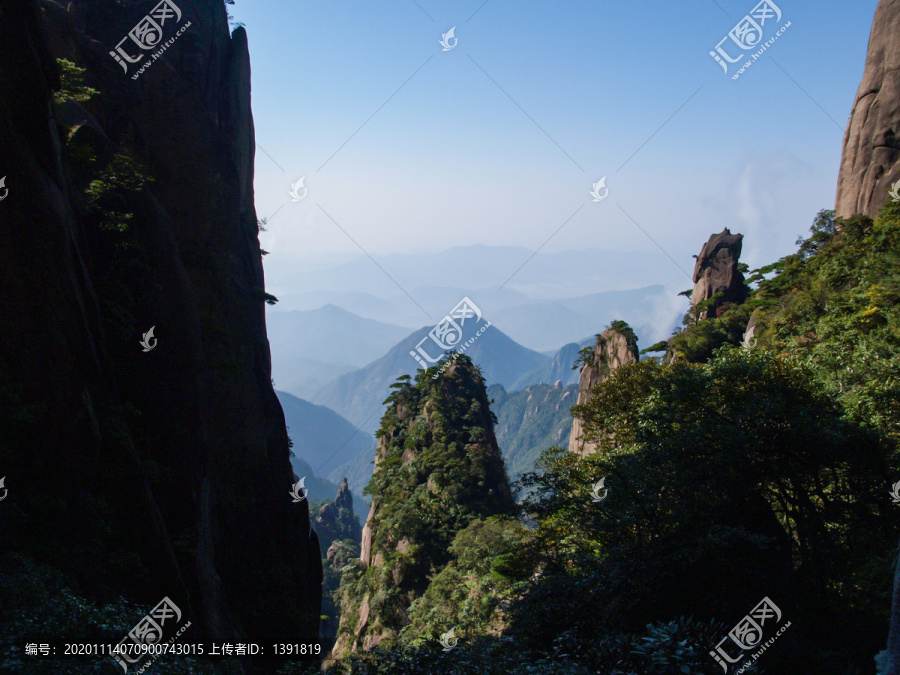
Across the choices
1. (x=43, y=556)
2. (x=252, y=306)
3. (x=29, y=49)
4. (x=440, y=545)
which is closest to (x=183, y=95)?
(x=252, y=306)

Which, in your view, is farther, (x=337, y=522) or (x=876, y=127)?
(x=337, y=522)

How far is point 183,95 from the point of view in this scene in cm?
1702

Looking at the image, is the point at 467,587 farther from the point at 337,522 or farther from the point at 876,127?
the point at 337,522

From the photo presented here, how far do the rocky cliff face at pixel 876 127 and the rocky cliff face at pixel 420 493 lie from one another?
2300 centimetres

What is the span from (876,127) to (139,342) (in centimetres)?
3234

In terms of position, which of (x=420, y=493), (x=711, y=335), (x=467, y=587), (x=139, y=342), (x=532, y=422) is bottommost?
(x=467, y=587)

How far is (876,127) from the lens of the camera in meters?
24.6

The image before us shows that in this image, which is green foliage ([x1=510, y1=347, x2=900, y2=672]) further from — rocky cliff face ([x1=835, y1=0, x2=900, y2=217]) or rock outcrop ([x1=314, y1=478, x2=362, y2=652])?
rock outcrop ([x1=314, y1=478, x2=362, y2=652])

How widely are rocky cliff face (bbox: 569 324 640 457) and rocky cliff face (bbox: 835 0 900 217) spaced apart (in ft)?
45.2

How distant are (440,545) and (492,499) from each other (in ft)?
14.5

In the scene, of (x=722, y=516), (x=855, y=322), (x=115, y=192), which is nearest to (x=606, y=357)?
(x=855, y=322)

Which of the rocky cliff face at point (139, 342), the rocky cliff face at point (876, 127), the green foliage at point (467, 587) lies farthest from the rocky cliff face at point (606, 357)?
the rocky cliff face at point (139, 342)

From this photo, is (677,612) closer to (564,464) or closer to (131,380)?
(564,464)

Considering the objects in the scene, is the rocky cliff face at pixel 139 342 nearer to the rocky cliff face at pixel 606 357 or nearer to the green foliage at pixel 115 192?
the green foliage at pixel 115 192
